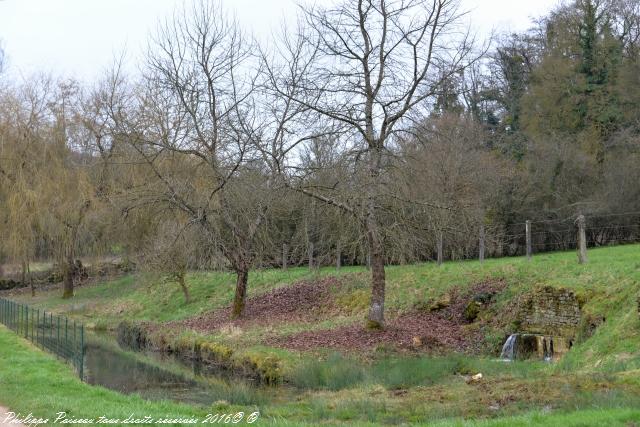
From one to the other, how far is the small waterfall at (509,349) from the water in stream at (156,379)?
19.4 feet

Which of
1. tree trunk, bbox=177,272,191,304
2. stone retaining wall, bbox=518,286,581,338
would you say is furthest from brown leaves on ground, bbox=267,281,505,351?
tree trunk, bbox=177,272,191,304

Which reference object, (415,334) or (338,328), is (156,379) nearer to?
(338,328)

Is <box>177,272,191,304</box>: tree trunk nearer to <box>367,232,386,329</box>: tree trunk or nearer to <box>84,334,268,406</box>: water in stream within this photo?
<box>84,334,268,406</box>: water in stream

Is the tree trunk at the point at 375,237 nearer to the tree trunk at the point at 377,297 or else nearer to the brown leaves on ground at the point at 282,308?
the tree trunk at the point at 377,297

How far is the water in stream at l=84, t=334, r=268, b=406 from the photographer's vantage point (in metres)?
14.5

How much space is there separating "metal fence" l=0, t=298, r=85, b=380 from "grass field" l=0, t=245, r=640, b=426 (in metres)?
0.54

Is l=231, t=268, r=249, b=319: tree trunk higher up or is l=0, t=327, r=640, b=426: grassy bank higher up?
l=231, t=268, r=249, b=319: tree trunk

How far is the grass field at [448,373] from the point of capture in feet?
31.5

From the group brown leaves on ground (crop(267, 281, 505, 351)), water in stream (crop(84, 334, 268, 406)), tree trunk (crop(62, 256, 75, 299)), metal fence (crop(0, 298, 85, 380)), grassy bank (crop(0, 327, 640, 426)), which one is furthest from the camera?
tree trunk (crop(62, 256, 75, 299))

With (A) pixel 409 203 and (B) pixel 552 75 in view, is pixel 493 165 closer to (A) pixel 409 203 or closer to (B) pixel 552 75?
(B) pixel 552 75

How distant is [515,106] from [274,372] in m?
28.5

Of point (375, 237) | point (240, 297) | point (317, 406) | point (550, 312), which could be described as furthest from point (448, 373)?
point (240, 297)

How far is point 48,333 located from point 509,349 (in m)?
13.6

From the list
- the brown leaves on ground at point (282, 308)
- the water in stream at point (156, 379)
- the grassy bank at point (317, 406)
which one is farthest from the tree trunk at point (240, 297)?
the grassy bank at point (317, 406)
